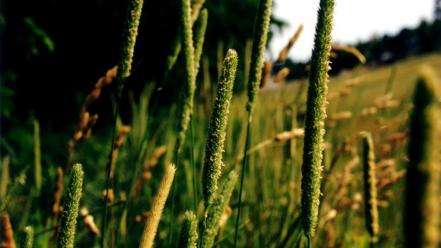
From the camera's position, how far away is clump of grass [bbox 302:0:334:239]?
27.4 inches

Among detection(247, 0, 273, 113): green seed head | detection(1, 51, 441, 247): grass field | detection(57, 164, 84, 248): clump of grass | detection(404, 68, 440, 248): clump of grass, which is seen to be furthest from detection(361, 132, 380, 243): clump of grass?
detection(404, 68, 440, 248): clump of grass

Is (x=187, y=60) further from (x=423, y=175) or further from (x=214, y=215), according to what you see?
(x=423, y=175)

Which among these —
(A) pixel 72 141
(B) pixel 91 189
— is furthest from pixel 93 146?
(A) pixel 72 141

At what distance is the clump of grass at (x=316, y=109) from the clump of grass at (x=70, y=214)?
292 millimetres

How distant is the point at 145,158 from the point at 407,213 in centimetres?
177

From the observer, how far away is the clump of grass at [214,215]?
853mm

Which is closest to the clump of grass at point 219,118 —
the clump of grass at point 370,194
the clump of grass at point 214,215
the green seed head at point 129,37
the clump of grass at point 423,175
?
the clump of grass at point 214,215

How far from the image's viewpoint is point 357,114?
2.50 meters

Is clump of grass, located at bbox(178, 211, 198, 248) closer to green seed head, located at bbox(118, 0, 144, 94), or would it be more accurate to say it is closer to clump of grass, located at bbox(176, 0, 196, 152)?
green seed head, located at bbox(118, 0, 144, 94)

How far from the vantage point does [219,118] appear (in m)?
0.74

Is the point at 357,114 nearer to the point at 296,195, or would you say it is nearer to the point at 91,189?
the point at 296,195

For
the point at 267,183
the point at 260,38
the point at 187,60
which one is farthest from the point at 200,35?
the point at 267,183

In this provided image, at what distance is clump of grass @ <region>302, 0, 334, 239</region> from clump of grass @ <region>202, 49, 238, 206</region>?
4.2 inches

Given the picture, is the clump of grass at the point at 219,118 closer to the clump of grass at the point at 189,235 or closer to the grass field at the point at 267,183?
the clump of grass at the point at 189,235
